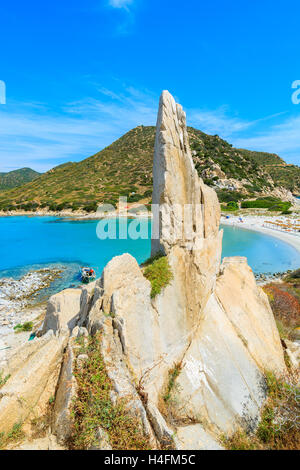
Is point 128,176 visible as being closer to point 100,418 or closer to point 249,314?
point 249,314

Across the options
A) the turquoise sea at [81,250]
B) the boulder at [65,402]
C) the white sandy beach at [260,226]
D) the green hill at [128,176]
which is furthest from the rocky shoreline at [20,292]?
the green hill at [128,176]

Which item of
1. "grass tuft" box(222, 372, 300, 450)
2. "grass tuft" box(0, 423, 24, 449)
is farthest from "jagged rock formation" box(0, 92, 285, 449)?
"grass tuft" box(222, 372, 300, 450)

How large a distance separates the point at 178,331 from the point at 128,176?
114747 mm

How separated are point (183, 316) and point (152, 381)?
2400 millimetres

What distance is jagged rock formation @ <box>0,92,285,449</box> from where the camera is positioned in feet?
18.2

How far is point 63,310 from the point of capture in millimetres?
11016

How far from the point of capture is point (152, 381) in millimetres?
6543

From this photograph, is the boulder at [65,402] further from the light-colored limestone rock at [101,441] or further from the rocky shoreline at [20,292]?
the rocky shoreline at [20,292]

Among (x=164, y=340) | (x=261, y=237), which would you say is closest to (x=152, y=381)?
(x=164, y=340)

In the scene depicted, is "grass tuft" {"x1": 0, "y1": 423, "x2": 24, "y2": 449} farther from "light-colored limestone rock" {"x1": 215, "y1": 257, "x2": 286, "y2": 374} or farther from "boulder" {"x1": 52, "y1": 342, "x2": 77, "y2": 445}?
"light-colored limestone rock" {"x1": 215, "y1": 257, "x2": 286, "y2": 374}

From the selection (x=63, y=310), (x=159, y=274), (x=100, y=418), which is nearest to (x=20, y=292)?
(x=63, y=310)

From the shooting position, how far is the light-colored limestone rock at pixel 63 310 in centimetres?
1067
